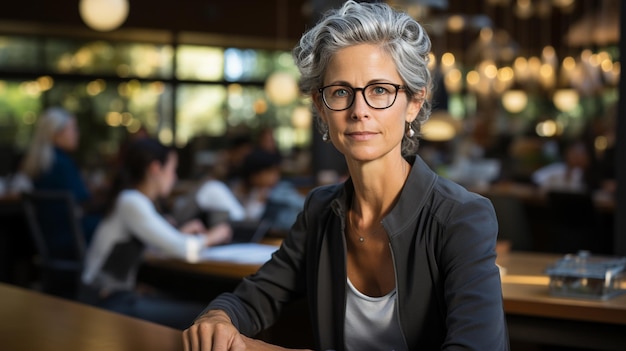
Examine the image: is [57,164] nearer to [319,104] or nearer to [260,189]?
[260,189]

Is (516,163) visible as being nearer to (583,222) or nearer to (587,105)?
(583,222)

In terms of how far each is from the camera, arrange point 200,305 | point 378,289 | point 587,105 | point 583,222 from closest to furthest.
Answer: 1. point 378,289
2. point 200,305
3. point 583,222
4. point 587,105

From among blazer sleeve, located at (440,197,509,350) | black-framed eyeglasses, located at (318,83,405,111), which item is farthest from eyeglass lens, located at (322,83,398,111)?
blazer sleeve, located at (440,197,509,350)

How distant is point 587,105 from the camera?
57.5 ft

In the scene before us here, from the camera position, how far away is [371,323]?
1.86 meters

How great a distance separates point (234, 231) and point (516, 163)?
300 inches

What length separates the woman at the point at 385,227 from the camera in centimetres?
168

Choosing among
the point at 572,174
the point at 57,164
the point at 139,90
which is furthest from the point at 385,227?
the point at 139,90

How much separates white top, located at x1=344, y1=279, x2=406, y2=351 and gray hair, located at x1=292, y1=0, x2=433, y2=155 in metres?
0.41

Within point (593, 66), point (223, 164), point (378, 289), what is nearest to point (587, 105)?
point (593, 66)

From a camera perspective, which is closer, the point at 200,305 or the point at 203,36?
the point at 200,305

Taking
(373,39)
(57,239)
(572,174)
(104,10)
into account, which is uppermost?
(104,10)

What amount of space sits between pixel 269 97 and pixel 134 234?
33.2 ft

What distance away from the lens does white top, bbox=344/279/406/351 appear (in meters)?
1.83
